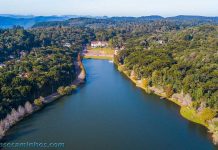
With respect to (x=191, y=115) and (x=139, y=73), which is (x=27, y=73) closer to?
(x=139, y=73)

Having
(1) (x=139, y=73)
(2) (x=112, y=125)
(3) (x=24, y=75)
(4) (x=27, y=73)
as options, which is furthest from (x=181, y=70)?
(3) (x=24, y=75)

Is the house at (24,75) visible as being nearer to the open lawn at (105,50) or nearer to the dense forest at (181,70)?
the dense forest at (181,70)

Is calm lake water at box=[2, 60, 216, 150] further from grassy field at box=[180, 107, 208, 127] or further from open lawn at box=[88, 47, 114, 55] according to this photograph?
open lawn at box=[88, 47, 114, 55]

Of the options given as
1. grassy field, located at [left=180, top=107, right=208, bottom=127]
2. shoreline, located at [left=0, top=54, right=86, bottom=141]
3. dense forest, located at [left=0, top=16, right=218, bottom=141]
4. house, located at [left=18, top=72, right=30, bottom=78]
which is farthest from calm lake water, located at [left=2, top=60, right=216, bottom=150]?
house, located at [left=18, top=72, right=30, bottom=78]

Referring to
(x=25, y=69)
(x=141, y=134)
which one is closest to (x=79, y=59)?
(x=25, y=69)

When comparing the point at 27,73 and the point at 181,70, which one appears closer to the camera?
the point at 27,73

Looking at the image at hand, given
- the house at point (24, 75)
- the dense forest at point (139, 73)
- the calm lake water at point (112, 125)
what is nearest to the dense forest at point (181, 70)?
the dense forest at point (139, 73)

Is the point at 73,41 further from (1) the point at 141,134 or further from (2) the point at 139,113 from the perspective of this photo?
(1) the point at 141,134

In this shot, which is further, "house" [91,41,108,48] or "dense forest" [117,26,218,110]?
"house" [91,41,108,48]
